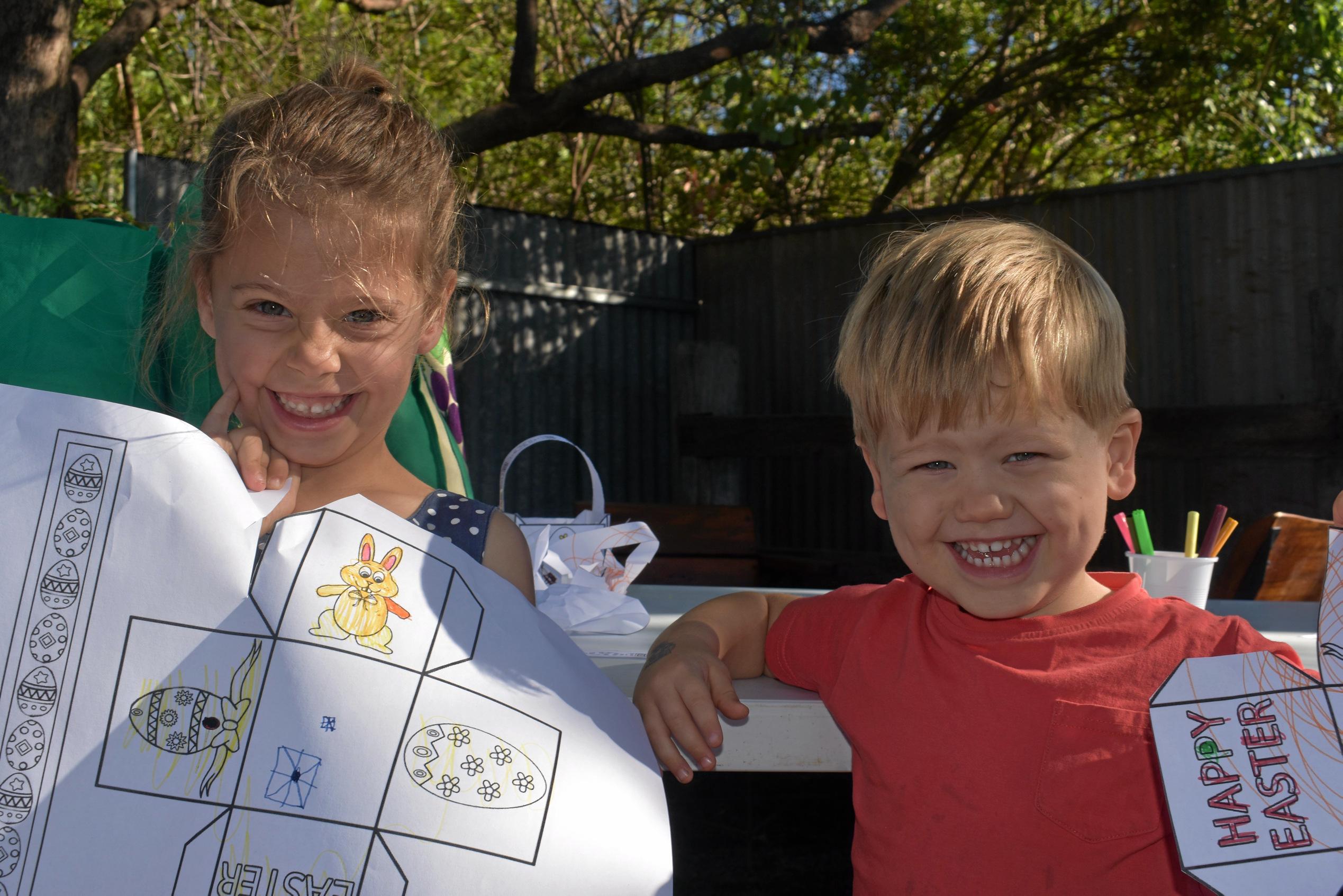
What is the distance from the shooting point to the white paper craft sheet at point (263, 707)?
2.56 ft

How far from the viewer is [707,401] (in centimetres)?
546

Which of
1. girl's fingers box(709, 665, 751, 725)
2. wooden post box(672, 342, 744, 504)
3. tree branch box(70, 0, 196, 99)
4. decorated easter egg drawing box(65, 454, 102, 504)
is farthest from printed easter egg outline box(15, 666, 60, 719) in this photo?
wooden post box(672, 342, 744, 504)

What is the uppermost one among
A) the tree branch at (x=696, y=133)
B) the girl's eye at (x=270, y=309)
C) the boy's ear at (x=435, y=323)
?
the tree branch at (x=696, y=133)

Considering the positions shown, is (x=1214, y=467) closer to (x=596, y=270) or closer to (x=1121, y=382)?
(x=596, y=270)

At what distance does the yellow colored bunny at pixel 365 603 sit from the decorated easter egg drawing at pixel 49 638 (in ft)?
0.61

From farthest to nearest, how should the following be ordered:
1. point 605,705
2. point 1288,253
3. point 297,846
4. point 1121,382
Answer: point 1288,253 < point 1121,382 < point 605,705 < point 297,846

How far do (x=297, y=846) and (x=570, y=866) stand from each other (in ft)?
0.64

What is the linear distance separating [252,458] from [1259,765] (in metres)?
0.88

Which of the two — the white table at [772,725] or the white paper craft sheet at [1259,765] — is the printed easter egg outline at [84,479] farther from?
the white paper craft sheet at [1259,765]

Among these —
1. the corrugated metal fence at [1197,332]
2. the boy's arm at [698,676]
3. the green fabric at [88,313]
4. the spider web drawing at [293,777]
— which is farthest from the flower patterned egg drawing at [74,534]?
the corrugated metal fence at [1197,332]

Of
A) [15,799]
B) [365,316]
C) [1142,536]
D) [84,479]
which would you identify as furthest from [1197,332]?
[15,799]

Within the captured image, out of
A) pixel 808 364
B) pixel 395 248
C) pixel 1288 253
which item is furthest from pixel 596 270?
pixel 395 248

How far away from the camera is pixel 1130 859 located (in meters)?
0.96

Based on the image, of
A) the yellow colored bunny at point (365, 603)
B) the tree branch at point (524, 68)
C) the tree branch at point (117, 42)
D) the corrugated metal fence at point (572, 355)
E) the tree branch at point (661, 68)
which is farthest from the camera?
the corrugated metal fence at point (572, 355)
